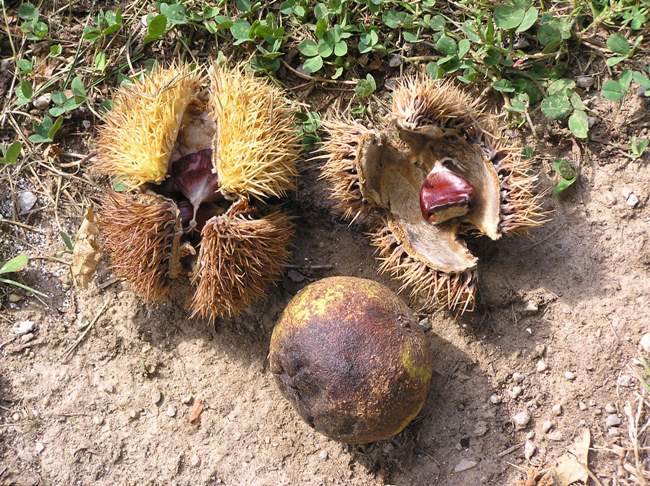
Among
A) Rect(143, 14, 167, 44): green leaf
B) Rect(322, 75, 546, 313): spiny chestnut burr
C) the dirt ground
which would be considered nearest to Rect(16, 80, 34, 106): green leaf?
Rect(143, 14, 167, 44): green leaf

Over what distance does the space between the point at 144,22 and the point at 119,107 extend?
650mm

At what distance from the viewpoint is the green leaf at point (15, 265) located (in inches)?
104

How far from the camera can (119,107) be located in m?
2.36

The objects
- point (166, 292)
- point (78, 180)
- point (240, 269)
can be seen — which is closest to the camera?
point (240, 269)

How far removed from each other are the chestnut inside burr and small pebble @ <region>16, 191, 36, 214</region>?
5.11 feet

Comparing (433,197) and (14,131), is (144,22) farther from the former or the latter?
(433,197)

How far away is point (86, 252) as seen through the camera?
2592 millimetres

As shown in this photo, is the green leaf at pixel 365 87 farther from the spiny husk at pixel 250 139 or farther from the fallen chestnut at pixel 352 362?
the fallen chestnut at pixel 352 362

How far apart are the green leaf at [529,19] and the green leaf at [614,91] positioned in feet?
1.15

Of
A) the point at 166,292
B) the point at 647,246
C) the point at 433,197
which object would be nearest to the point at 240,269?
the point at 166,292

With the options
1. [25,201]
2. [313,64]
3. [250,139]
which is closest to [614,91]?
[313,64]

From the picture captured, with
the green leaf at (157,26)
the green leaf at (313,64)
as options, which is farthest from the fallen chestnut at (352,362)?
the green leaf at (157,26)

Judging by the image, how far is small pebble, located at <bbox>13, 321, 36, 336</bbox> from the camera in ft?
8.70

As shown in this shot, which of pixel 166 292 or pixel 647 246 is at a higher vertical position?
pixel 647 246
